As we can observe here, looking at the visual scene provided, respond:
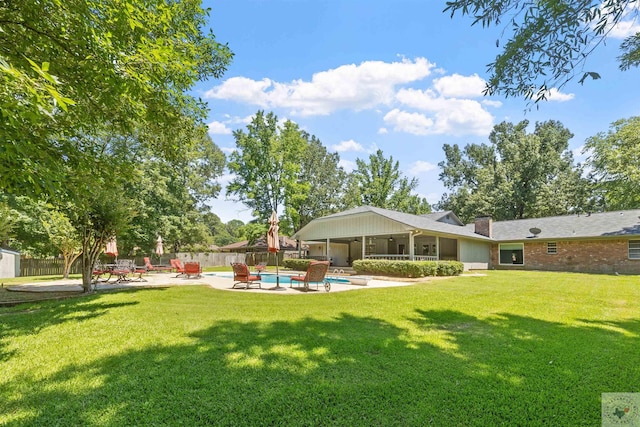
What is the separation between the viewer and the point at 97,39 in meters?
4.18

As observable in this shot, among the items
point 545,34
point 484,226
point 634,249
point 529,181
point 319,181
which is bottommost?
point 634,249

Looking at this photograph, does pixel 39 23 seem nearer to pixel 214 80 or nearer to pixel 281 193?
pixel 214 80

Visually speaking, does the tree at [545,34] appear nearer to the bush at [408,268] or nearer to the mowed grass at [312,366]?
the mowed grass at [312,366]

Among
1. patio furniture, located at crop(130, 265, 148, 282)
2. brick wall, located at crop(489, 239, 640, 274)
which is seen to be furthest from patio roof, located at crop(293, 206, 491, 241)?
patio furniture, located at crop(130, 265, 148, 282)

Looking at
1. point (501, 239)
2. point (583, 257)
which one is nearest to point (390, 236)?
point (501, 239)

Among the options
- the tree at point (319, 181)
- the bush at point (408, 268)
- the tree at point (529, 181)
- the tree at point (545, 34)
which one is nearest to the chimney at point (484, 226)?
the bush at point (408, 268)

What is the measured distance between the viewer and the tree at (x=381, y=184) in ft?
129

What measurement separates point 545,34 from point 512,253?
26539 mm

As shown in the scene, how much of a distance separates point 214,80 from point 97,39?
6.04 m

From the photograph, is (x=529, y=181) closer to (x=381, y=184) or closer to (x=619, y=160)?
(x=619, y=160)

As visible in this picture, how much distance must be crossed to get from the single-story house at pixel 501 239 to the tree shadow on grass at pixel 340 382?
575 inches

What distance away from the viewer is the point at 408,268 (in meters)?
16.5

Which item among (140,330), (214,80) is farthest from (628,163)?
(140,330)

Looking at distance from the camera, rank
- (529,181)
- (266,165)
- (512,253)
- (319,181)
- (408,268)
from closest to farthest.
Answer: (408,268) → (512,253) → (266,165) → (529,181) → (319,181)
